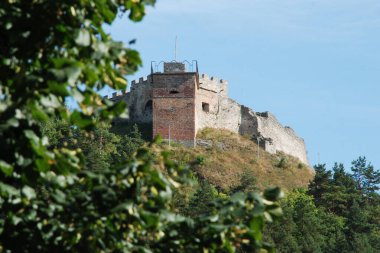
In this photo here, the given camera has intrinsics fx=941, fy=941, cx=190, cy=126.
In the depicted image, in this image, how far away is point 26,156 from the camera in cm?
627

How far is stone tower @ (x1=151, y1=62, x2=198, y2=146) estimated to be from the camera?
61531mm

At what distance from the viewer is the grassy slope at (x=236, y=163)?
58.0m

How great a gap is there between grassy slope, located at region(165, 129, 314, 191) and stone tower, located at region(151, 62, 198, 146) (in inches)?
53.1

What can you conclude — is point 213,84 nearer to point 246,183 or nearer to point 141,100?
point 141,100

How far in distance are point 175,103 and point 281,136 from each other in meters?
11.6

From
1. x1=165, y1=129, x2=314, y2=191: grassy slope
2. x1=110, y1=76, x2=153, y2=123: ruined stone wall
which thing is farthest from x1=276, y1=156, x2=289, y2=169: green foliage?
x1=110, y1=76, x2=153, y2=123: ruined stone wall

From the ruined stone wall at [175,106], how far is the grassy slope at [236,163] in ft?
4.43

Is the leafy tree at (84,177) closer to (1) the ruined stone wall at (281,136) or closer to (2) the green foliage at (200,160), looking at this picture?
(2) the green foliage at (200,160)

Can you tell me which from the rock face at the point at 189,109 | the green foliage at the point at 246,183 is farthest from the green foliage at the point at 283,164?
the green foliage at the point at 246,183

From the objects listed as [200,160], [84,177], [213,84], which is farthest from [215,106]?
[84,177]

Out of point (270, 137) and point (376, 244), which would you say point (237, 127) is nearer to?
point (270, 137)

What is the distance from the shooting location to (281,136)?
70875 mm

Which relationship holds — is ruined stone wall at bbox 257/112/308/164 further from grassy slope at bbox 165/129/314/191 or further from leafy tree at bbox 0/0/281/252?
leafy tree at bbox 0/0/281/252

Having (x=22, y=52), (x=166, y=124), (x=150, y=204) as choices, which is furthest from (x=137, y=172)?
(x=166, y=124)
